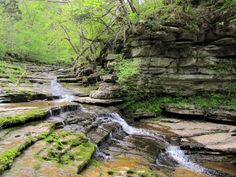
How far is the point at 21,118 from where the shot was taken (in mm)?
7930

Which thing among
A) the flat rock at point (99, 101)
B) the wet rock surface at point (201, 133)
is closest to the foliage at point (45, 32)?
the flat rock at point (99, 101)

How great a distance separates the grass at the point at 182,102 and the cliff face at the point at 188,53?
324mm

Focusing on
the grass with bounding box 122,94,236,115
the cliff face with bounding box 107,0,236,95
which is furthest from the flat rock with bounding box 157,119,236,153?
the cliff face with bounding box 107,0,236,95

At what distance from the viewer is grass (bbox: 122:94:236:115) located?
12312mm

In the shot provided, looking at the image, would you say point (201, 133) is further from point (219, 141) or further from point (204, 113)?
point (204, 113)

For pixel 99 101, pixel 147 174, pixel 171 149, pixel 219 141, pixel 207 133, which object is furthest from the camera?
pixel 99 101

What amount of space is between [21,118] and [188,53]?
26.9 ft

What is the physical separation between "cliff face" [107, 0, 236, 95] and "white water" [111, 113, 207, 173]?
9.14ft

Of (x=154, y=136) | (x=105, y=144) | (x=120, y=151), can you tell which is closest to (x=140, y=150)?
(x=120, y=151)

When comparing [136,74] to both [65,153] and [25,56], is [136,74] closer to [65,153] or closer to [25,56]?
[65,153]

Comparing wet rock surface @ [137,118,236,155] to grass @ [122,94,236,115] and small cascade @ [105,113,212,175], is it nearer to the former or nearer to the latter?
small cascade @ [105,113,212,175]

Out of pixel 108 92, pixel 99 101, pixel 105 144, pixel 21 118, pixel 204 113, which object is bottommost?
pixel 105 144

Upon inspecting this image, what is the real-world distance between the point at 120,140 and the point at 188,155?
2.21 meters

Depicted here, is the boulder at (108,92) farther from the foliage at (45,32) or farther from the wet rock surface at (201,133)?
the foliage at (45,32)
